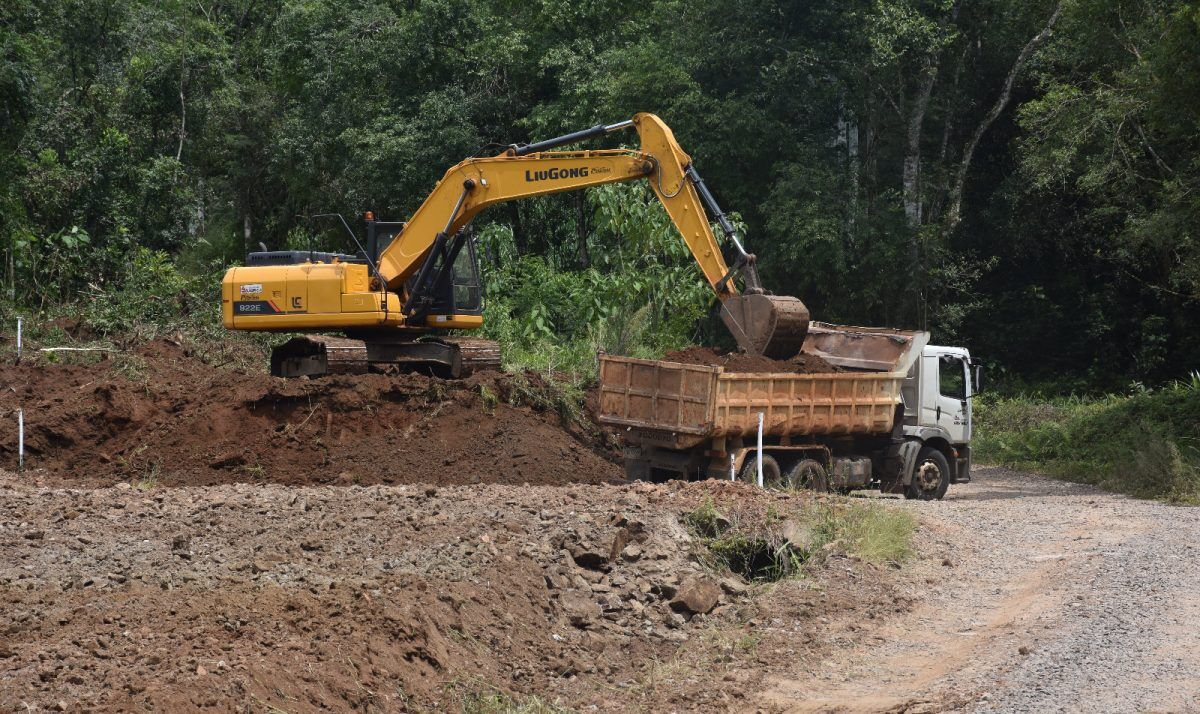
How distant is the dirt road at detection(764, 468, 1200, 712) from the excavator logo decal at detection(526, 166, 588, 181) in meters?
6.59

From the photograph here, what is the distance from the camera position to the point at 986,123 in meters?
29.3

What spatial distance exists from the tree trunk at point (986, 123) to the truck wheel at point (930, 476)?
41.4 ft

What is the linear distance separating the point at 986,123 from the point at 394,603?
79.6 feet

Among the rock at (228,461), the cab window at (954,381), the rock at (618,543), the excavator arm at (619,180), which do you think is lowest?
→ the rock at (228,461)

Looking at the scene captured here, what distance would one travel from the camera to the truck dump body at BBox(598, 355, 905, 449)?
47.2 feet

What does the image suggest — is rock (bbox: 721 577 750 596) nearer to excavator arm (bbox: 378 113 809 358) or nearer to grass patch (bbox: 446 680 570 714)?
grass patch (bbox: 446 680 570 714)

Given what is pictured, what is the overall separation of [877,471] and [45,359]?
47.6ft

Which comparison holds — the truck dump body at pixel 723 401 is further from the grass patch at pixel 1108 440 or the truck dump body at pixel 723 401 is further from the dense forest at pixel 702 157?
the dense forest at pixel 702 157

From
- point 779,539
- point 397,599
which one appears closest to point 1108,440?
point 779,539

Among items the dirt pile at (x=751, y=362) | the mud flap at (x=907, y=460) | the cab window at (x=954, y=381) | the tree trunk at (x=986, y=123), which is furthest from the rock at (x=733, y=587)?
the tree trunk at (x=986, y=123)

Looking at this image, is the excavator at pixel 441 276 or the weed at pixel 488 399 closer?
the excavator at pixel 441 276

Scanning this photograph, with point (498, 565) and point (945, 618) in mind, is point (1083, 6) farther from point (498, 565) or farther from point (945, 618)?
point (498, 565)

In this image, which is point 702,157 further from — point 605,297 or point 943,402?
point 943,402

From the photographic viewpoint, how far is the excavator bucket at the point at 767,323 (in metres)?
15.7
